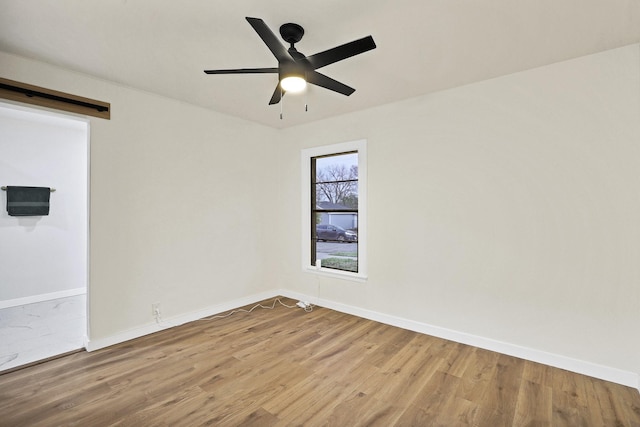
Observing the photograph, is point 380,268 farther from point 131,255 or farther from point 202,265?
point 131,255

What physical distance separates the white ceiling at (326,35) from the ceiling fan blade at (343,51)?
0.89 ft

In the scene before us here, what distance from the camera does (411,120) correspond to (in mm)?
3324

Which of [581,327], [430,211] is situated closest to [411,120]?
[430,211]

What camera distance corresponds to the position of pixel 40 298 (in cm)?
432

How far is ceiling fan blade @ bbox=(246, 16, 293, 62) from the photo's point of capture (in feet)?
5.14

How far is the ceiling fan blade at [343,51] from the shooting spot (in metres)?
1.70

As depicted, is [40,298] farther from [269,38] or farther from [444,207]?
[444,207]

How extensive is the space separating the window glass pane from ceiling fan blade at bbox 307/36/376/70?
2028 mm

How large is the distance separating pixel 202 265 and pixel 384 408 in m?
2.57

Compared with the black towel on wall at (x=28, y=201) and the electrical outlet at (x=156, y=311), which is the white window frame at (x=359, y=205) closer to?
the electrical outlet at (x=156, y=311)

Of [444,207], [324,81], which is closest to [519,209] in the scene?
[444,207]

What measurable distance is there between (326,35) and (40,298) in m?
5.21

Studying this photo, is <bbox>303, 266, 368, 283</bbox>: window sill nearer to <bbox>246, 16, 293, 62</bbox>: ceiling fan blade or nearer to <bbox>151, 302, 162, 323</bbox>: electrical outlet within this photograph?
<bbox>151, 302, 162, 323</bbox>: electrical outlet

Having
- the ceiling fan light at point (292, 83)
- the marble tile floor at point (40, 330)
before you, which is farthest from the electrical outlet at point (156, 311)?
the ceiling fan light at point (292, 83)
